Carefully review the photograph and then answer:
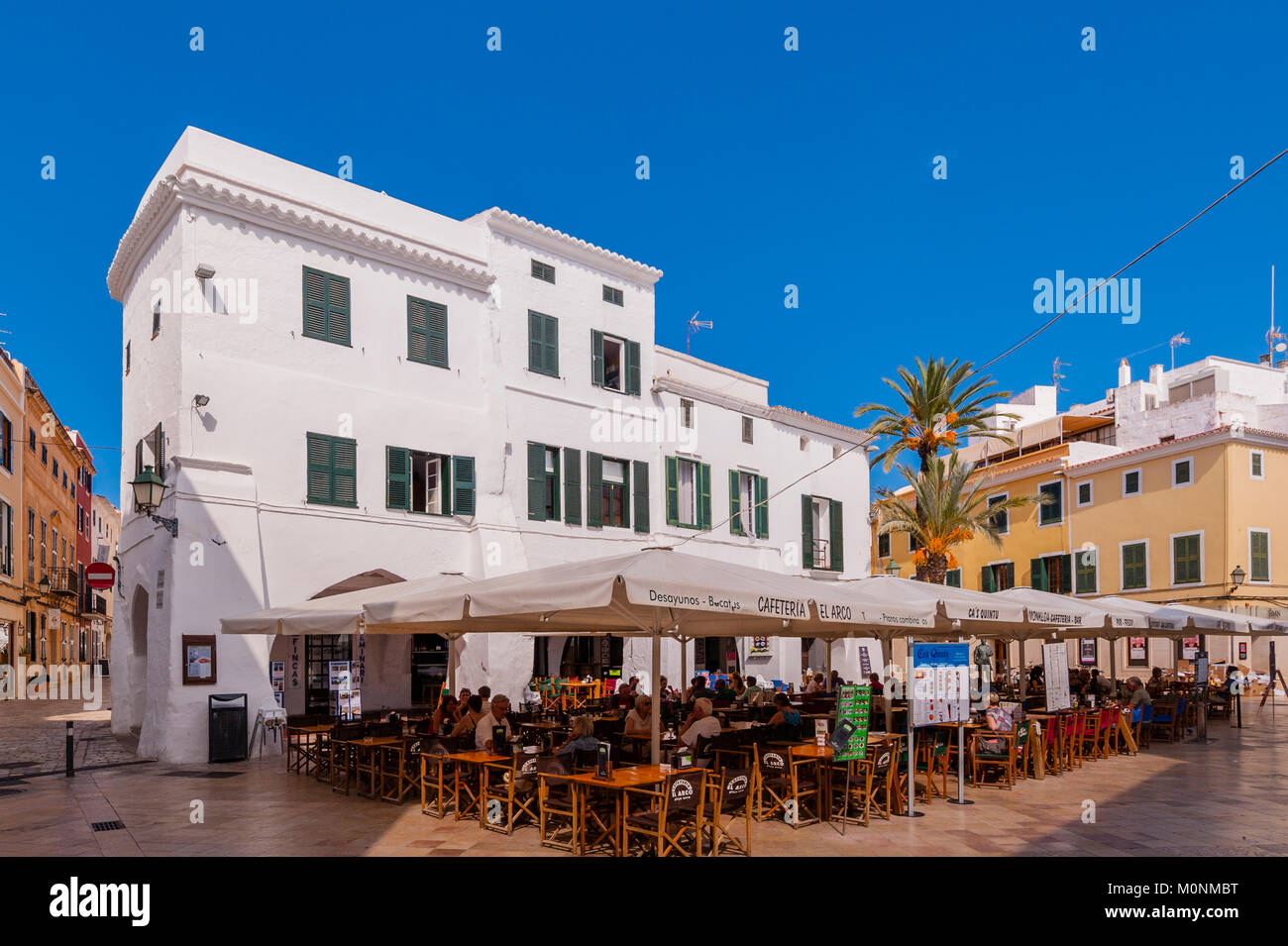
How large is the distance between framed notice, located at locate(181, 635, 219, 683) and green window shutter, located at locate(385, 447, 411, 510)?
14.2 feet

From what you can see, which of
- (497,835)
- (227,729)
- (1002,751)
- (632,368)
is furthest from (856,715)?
(632,368)

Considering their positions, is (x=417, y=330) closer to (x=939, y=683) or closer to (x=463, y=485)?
(x=463, y=485)

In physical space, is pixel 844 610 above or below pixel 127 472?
below

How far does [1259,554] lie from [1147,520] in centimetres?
368

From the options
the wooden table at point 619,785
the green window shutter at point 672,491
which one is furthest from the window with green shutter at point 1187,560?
the wooden table at point 619,785

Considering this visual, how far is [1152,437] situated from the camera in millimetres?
38938

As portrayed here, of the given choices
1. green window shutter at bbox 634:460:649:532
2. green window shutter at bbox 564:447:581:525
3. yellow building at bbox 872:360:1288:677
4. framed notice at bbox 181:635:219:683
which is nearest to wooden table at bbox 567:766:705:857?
framed notice at bbox 181:635:219:683

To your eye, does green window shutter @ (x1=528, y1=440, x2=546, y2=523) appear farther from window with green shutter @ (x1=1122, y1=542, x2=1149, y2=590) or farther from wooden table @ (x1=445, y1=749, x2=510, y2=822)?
window with green shutter @ (x1=1122, y1=542, x2=1149, y2=590)

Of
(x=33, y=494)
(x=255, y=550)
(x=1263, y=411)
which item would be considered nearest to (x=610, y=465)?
(x=255, y=550)

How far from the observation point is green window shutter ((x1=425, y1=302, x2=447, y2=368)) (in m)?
20.6

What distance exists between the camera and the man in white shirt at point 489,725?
10884mm
